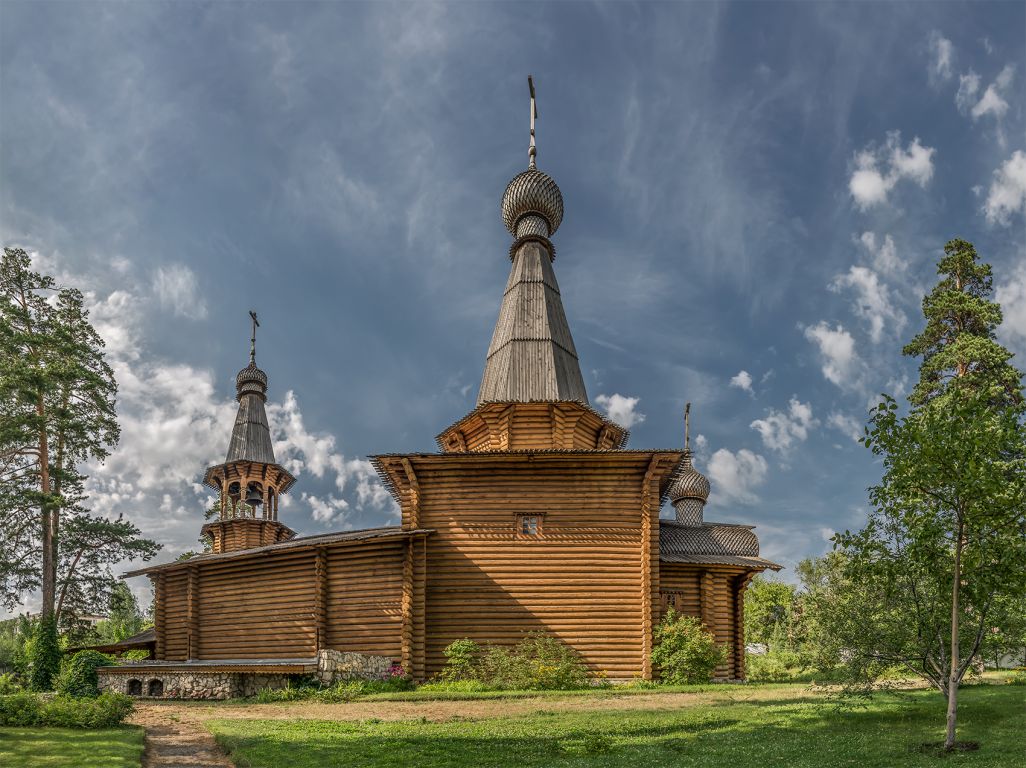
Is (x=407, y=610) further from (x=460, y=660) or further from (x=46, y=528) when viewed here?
(x=46, y=528)

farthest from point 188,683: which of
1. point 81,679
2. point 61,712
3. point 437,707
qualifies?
point 437,707

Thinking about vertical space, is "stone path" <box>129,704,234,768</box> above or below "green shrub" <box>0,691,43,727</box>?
below

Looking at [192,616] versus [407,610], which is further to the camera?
[192,616]

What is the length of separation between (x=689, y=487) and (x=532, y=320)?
1205 cm

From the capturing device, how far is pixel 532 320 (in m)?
28.2

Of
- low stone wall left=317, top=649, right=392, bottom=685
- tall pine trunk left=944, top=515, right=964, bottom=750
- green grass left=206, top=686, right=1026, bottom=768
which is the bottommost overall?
low stone wall left=317, top=649, right=392, bottom=685

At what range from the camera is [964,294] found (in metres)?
30.2

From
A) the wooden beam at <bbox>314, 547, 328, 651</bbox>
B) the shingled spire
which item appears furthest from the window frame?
the wooden beam at <bbox>314, 547, 328, 651</bbox>

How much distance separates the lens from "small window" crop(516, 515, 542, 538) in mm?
22672

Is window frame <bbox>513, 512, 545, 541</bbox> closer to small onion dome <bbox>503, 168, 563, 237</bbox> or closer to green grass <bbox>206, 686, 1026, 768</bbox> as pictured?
green grass <bbox>206, 686, 1026, 768</bbox>

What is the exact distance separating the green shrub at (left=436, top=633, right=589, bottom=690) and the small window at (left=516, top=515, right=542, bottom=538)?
9.85 feet

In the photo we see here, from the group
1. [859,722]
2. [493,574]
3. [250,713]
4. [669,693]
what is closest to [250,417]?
[493,574]

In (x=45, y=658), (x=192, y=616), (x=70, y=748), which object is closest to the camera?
(x=70, y=748)

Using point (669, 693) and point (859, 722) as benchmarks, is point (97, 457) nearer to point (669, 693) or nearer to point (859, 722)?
point (669, 693)
